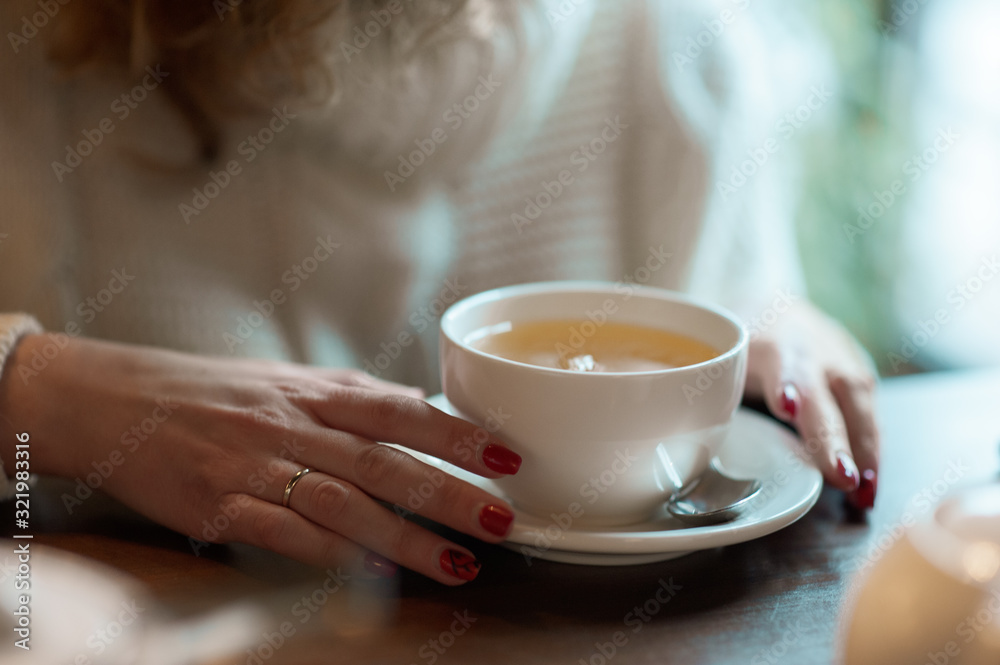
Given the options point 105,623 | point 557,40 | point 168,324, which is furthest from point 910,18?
point 105,623

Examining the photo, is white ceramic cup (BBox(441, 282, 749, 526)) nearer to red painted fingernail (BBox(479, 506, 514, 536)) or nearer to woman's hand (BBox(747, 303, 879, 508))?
red painted fingernail (BBox(479, 506, 514, 536))

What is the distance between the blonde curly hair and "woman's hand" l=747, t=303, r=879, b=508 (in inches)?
23.4

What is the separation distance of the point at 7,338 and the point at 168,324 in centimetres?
37

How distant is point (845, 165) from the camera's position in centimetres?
256

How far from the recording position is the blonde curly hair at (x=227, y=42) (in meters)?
1.00

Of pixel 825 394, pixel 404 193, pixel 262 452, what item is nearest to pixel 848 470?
pixel 825 394

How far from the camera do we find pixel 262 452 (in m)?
0.68

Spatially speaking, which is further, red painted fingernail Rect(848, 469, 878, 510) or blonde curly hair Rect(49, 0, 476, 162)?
blonde curly hair Rect(49, 0, 476, 162)

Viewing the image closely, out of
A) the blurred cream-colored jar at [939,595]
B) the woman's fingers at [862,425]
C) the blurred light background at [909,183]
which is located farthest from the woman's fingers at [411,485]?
the blurred light background at [909,183]

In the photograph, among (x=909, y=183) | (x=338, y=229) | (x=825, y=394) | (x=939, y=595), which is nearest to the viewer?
(x=939, y=595)

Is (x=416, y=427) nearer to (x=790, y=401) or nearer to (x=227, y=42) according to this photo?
(x=790, y=401)

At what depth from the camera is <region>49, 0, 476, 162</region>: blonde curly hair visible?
3.27 feet

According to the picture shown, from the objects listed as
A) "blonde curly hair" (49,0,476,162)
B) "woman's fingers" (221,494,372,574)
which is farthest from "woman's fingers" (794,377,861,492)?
"blonde curly hair" (49,0,476,162)

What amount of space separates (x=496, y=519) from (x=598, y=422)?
0.10 metres
